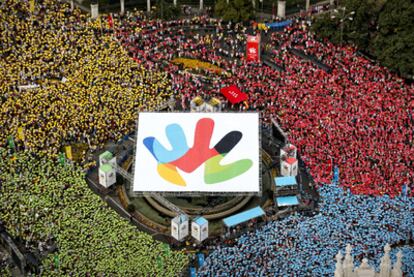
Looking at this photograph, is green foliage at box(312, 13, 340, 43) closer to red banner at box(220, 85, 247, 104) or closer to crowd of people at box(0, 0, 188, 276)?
red banner at box(220, 85, 247, 104)

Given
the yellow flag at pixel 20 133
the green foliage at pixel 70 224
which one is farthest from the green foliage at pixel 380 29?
the yellow flag at pixel 20 133

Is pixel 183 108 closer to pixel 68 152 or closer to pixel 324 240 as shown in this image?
pixel 68 152

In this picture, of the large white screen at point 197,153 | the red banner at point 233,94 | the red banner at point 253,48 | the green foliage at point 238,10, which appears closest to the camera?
the large white screen at point 197,153

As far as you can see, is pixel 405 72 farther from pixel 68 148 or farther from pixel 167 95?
pixel 68 148

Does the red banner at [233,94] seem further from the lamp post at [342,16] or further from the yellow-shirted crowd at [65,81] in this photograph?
the lamp post at [342,16]

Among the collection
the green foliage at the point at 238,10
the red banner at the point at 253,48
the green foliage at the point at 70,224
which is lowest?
the green foliage at the point at 70,224

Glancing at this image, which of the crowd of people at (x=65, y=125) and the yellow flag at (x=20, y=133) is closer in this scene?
the crowd of people at (x=65, y=125)

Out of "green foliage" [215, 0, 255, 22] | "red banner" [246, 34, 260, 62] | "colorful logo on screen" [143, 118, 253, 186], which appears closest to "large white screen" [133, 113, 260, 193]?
"colorful logo on screen" [143, 118, 253, 186]

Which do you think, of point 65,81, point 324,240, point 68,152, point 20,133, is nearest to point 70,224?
point 68,152
